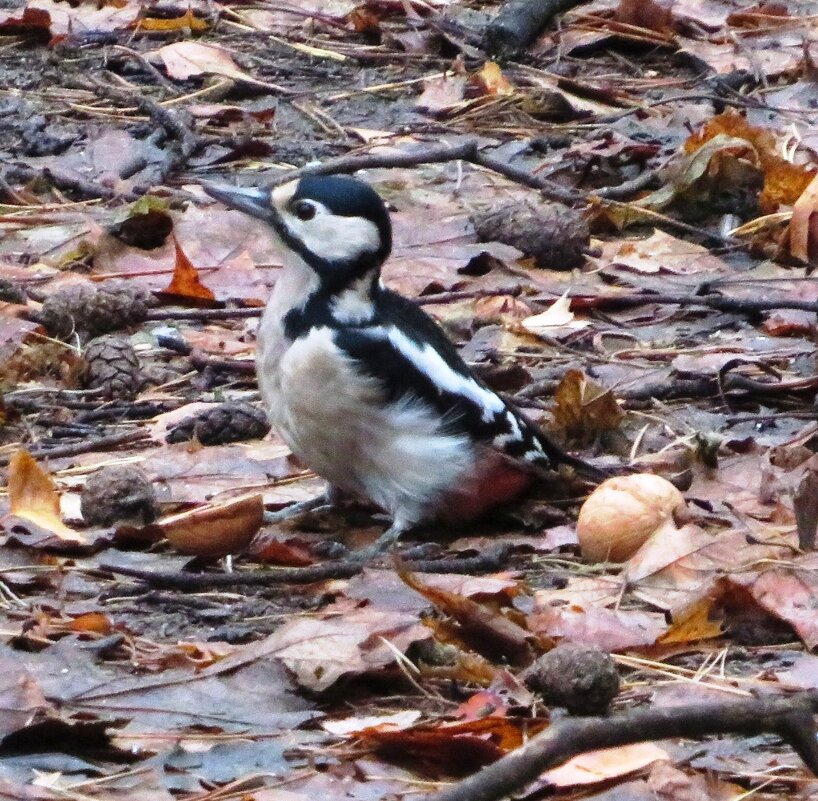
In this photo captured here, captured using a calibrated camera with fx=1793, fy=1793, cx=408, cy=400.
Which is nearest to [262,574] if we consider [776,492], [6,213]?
[776,492]

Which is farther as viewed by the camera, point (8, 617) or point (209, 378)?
point (209, 378)

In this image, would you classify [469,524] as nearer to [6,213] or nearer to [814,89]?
[6,213]

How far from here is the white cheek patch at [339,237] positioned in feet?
13.5

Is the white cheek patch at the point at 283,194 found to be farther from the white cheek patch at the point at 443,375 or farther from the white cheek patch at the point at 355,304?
the white cheek patch at the point at 443,375

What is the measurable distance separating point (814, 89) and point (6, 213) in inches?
139

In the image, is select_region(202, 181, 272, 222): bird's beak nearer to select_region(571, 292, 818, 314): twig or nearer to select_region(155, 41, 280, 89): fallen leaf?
select_region(571, 292, 818, 314): twig

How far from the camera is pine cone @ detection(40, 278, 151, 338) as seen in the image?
506 cm

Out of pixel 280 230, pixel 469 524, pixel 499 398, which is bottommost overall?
pixel 469 524

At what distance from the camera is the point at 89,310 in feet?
16.7

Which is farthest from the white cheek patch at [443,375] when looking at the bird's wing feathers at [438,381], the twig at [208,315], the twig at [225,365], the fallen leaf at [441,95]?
the fallen leaf at [441,95]

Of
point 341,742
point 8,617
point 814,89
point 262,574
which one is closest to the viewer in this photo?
point 341,742

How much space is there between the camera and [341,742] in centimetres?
269

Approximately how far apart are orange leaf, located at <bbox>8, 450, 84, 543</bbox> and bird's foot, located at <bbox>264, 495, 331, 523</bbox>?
57 cm

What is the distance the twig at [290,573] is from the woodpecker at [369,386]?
248 millimetres
